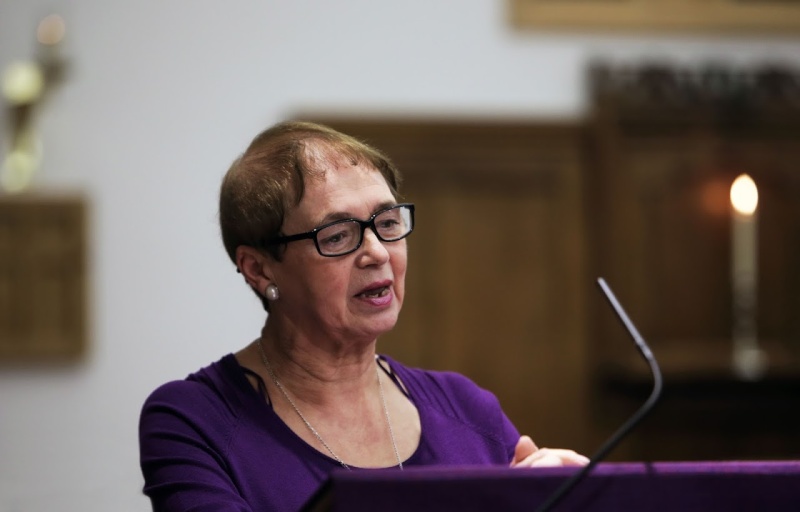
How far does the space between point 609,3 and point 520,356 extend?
1750 mm

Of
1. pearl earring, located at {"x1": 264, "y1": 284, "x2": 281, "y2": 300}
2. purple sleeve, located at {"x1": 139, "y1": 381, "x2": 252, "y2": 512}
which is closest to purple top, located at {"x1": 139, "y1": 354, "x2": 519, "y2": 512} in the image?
purple sleeve, located at {"x1": 139, "y1": 381, "x2": 252, "y2": 512}

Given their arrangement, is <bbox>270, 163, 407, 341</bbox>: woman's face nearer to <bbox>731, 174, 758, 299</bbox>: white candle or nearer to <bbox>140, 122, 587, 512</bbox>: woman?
<bbox>140, 122, 587, 512</bbox>: woman

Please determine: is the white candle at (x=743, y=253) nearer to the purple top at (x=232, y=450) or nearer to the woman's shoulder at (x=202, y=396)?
the purple top at (x=232, y=450)

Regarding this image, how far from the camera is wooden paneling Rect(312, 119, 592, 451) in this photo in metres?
5.50

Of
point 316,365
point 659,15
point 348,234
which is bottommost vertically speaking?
point 316,365

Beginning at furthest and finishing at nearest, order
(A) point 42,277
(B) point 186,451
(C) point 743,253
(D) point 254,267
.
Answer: (C) point 743,253 → (A) point 42,277 → (D) point 254,267 → (B) point 186,451

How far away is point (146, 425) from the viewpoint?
182 centimetres

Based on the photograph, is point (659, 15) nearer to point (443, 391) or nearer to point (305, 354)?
point (443, 391)

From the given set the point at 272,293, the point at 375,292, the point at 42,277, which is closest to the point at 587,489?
the point at 375,292

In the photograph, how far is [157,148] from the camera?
5.27 metres

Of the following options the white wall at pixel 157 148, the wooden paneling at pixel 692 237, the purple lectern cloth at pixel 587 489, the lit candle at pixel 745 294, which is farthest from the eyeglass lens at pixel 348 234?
the lit candle at pixel 745 294

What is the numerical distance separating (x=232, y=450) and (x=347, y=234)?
0.38 meters

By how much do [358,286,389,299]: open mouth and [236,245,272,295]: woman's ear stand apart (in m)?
0.18

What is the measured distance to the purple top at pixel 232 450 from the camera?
5.63ft
